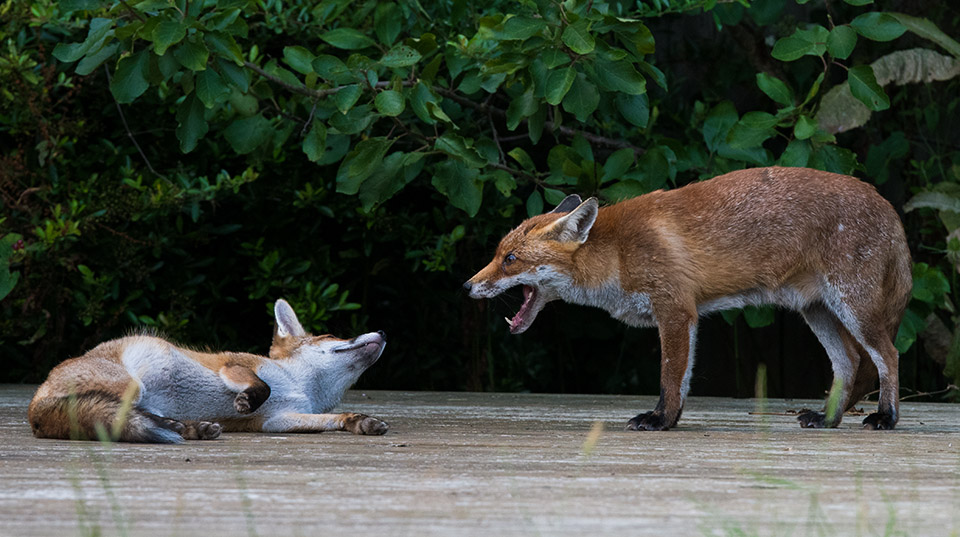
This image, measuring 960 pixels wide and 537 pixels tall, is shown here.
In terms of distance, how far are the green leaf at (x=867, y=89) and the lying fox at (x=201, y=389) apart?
7.93ft

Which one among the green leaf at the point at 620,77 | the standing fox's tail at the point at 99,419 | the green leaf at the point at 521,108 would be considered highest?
the green leaf at the point at 620,77

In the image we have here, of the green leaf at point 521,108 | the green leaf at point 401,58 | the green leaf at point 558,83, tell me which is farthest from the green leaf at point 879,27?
the green leaf at point 401,58

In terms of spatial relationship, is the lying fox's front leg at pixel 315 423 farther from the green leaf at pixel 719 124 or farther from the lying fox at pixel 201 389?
the green leaf at pixel 719 124

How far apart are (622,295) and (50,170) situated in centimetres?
339

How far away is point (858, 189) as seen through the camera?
4.18 meters

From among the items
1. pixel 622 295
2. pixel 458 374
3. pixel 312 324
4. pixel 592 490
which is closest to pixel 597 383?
pixel 458 374

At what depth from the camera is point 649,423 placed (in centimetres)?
386

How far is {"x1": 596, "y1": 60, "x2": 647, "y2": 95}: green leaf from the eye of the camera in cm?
443

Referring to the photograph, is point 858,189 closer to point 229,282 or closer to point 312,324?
point 312,324

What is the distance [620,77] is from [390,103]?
999mm

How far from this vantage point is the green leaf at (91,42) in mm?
4326

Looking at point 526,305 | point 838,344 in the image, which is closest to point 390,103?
point 526,305

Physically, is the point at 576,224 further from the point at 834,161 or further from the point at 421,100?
the point at 834,161

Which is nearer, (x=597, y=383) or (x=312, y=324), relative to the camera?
(x=312, y=324)
